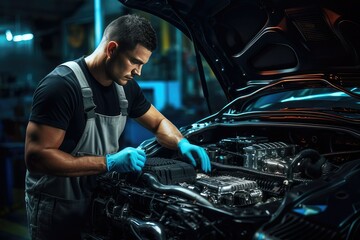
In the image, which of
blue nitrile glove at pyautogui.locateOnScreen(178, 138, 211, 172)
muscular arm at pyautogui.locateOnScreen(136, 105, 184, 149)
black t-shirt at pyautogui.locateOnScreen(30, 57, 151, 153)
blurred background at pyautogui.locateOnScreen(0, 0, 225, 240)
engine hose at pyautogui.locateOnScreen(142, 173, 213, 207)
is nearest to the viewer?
engine hose at pyautogui.locateOnScreen(142, 173, 213, 207)

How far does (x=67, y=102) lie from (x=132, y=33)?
1.80 ft

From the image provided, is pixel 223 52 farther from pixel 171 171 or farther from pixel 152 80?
pixel 152 80

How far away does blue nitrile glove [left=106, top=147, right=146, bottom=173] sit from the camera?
2.18 meters

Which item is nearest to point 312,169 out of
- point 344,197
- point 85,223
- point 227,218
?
point 344,197

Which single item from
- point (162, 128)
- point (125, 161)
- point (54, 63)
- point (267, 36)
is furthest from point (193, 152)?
point (54, 63)

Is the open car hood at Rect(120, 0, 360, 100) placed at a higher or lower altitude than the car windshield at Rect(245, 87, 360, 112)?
higher

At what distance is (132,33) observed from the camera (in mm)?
2293

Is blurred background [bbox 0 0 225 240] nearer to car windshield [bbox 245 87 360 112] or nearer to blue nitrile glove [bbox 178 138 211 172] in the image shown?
car windshield [bbox 245 87 360 112]

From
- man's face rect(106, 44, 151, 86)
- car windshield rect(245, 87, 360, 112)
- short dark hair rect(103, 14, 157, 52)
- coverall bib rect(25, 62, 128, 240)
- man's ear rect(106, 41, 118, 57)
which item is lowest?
coverall bib rect(25, 62, 128, 240)

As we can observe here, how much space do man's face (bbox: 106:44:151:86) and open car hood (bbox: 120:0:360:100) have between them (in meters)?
0.47

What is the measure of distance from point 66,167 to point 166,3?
4.17ft

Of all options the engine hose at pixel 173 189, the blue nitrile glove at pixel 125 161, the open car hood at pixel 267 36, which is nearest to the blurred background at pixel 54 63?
the open car hood at pixel 267 36

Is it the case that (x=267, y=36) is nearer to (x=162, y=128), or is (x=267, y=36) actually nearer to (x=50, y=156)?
(x=162, y=128)

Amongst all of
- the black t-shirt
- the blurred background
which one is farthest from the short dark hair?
the blurred background
